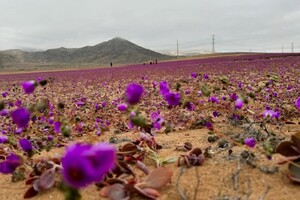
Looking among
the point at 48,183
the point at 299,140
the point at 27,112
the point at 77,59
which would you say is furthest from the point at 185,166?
the point at 77,59

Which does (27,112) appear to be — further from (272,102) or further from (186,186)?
(272,102)

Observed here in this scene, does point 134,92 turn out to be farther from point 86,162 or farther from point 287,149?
point 287,149

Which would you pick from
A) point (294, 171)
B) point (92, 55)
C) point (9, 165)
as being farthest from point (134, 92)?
point (92, 55)

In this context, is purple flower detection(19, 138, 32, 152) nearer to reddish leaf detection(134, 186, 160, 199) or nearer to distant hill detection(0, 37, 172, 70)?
reddish leaf detection(134, 186, 160, 199)

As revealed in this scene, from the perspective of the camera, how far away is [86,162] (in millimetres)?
1048

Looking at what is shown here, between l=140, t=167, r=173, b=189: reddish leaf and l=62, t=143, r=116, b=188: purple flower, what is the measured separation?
1.12 meters

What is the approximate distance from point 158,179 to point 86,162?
120cm

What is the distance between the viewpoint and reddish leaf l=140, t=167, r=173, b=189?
2158 millimetres

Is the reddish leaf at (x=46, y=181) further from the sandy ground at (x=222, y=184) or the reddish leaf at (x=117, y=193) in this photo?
the reddish leaf at (x=117, y=193)

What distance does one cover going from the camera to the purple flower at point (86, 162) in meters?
1.05

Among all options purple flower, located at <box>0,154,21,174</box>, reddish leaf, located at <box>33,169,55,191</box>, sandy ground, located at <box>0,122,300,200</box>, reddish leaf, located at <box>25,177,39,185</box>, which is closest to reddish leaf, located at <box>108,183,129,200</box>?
sandy ground, located at <box>0,122,300,200</box>

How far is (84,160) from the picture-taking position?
105 centimetres

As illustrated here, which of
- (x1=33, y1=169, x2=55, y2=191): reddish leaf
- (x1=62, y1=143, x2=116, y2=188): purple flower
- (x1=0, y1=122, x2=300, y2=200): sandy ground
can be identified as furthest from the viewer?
(x1=33, y1=169, x2=55, y2=191): reddish leaf

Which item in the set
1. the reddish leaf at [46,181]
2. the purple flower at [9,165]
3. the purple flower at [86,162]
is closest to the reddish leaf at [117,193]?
the reddish leaf at [46,181]
